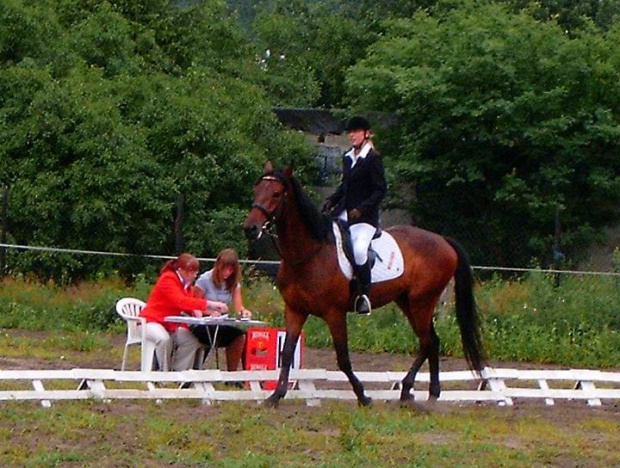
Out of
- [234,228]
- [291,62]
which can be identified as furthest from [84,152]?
[291,62]

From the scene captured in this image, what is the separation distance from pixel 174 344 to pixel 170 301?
1.61 feet

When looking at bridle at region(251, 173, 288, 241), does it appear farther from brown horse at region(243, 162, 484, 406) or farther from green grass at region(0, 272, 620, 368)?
green grass at region(0, 272, 620, 368)

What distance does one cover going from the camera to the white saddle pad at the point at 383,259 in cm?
1151

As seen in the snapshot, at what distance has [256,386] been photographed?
11.7 meters

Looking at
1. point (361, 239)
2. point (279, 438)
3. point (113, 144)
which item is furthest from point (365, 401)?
point (113, 144)

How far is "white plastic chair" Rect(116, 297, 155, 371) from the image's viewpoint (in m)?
12.2

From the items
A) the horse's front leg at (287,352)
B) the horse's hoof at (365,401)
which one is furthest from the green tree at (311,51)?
the horse's hoof at (365,401)

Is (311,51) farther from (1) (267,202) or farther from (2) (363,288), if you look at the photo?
(1) (267,202)

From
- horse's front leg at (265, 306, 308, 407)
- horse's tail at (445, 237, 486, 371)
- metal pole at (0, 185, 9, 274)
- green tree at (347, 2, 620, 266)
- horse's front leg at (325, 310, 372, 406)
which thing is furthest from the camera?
green tree at (347, 2, 620, 266)

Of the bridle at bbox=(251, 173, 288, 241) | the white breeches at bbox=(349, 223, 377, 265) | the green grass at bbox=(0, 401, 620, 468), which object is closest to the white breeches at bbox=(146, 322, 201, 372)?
the green grass at bbox=(0, 401, 620, 468)

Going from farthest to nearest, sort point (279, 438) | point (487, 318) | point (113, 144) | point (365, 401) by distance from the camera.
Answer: point (113, 144) < point (487, 318) < point (365, 401) < point (279, 438)

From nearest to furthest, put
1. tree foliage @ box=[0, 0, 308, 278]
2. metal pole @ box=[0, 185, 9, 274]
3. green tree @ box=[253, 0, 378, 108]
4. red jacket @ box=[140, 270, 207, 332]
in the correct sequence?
red jacket @ box=[140, 270, 207, 332], metal pole @ box=[0, 185, 9, 274], tree foliage @ box=[0, 0, 308, 278], green tree @ box=[253, 0, 378, 108]

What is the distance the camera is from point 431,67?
82.3 feet

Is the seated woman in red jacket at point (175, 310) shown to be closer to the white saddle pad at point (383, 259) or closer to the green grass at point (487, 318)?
the white saddle pad at point (383, 259)
